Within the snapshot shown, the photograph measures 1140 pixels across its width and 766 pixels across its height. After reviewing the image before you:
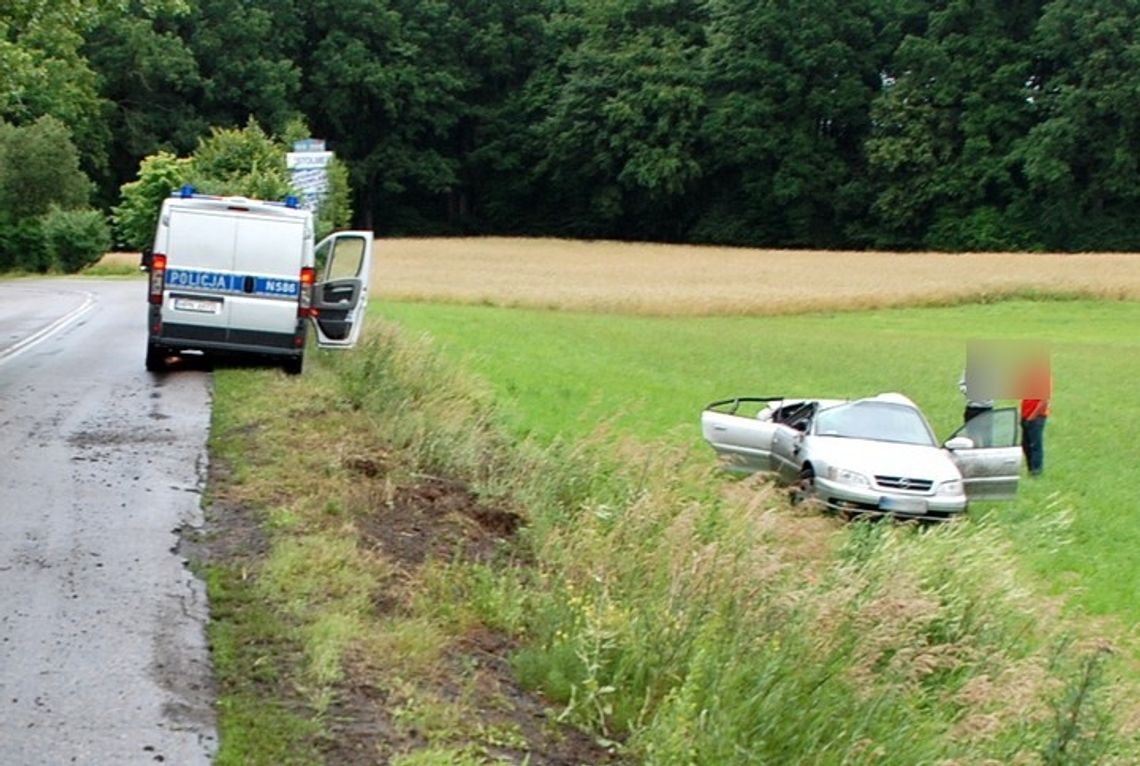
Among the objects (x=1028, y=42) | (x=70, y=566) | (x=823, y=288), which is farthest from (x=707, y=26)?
(x=70, y=566)

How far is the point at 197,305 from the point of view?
16422mm

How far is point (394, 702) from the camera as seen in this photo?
612 centimetres

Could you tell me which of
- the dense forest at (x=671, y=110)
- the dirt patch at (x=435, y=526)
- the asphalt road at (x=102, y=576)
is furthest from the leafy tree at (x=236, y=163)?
the dense forest at (x=671, y=110)

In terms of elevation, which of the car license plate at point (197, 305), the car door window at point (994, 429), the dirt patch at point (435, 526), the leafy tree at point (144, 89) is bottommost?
the dirt patch at point (435, 526)

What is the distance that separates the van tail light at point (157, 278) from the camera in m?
16.4

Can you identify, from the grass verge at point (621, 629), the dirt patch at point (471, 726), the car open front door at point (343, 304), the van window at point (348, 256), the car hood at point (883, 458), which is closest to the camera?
the dirt patch at point (471, 726)

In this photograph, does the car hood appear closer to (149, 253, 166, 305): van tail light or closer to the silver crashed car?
the silver crashed car

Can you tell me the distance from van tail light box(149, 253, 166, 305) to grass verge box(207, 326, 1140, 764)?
5784mm

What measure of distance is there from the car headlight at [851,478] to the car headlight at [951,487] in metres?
0.74

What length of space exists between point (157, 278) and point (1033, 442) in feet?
35.2

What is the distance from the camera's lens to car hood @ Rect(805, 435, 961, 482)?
13.6m

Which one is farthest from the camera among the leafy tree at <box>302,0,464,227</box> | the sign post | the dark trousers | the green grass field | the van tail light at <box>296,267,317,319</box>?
the leafy tree at <box>302,0,464,227</box>

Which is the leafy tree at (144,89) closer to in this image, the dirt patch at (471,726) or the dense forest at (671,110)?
the dense forest at (671,110)

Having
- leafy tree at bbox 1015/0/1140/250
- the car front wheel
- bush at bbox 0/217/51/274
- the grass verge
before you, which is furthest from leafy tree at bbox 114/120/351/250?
leafy tree at bbox 1015/0/1140/250
